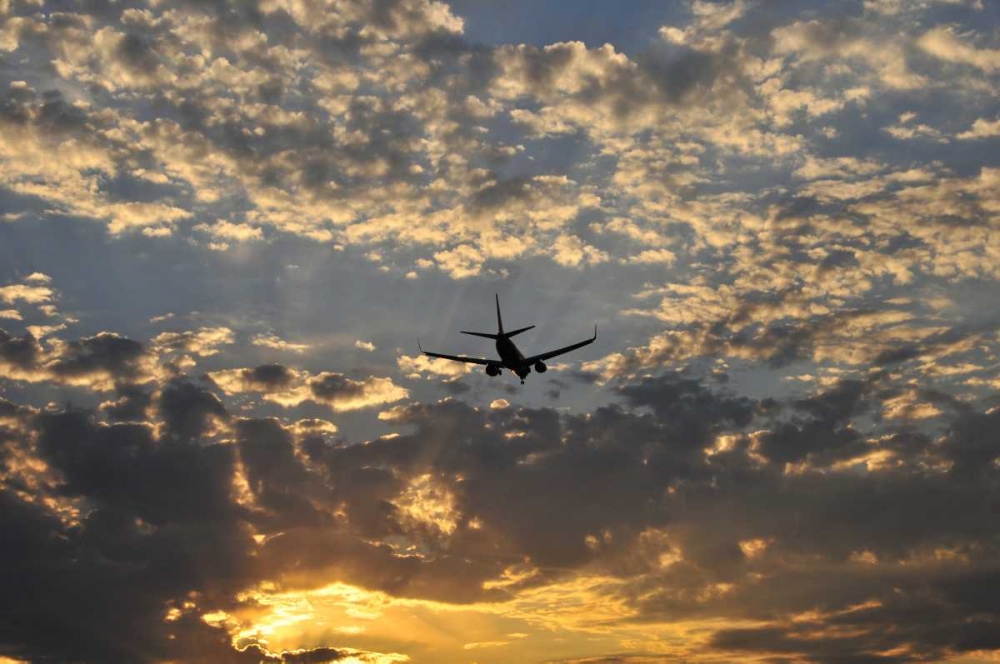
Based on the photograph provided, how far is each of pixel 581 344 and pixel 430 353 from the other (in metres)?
22.6

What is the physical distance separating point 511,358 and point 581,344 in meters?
10.7

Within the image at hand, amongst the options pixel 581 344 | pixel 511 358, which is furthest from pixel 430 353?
pixel 581 344

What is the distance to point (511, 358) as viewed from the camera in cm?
10000

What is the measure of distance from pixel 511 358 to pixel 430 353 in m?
12.6

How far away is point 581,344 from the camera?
9956cm

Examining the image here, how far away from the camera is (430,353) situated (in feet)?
314

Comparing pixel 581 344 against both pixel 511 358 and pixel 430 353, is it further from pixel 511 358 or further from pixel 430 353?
pixel 430 353
